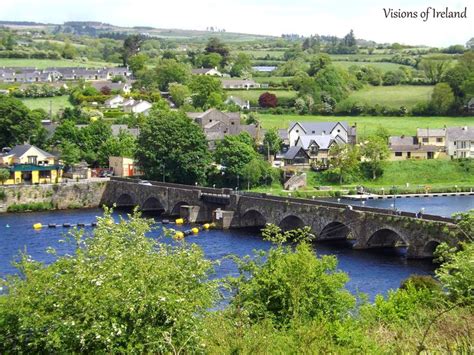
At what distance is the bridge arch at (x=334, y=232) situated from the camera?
61.8 m

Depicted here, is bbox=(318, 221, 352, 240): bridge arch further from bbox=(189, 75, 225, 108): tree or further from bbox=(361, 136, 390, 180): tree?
bbox=(189, 75, 225, 108): tree

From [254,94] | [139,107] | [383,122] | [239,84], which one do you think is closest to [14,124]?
[139,107]

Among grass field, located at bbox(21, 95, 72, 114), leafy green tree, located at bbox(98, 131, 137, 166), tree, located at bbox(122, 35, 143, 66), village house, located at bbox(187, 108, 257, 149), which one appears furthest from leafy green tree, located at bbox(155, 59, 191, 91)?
leafy green tree, located at bbox(98, 131, 137, 166)

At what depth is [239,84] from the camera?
140500mm

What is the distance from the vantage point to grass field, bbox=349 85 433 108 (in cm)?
12212

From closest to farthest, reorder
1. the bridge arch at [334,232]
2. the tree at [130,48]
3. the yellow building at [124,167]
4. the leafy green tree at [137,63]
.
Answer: the bridge arch at [334,232]
the yellow building at [124,167]
the leafy green tree at [137,63]
the tree at [130,48]

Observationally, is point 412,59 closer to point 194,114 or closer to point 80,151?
point 194,114

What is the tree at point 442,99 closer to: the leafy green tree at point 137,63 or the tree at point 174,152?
the tree at point 174,152

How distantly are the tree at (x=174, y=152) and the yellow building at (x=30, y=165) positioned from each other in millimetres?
7643

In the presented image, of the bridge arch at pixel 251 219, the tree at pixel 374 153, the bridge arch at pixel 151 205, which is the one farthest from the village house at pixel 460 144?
the bridge arch at pixel 251 219

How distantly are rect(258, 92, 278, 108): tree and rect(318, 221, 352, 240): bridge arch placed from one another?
63.0 meters

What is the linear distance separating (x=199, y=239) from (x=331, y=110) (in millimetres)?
60626

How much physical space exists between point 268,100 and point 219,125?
82.0 feet

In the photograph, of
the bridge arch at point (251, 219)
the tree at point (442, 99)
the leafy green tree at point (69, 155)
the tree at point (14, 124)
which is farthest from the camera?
the tree at point (442, 99)
